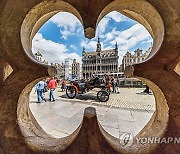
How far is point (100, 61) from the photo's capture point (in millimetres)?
41688

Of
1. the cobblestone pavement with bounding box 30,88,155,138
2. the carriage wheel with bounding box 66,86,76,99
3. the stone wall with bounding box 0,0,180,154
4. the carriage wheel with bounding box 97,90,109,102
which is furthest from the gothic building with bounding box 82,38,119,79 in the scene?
the stone wall with bounding box 0,0,180,154

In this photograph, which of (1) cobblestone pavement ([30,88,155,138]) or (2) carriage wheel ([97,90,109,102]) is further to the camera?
(2) carriage wheel ([97,90,109,102])

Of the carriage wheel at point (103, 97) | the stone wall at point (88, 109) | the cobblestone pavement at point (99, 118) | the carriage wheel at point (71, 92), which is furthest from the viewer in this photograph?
the carriage wheel at point (71, 92)

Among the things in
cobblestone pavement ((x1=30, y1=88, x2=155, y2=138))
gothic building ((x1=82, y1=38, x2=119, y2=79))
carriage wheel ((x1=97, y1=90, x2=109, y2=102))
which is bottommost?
cobblestone pavement ((x1=30, y1=88, x2=155, y2=138))

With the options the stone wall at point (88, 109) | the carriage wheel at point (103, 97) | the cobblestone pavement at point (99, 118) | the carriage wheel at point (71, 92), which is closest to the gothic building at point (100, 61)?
the carriage wheel at point (71, 92)

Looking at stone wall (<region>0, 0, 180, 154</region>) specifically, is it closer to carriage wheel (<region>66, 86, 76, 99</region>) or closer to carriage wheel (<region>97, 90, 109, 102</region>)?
carriage wheel (<region>97, 90, 109, 102</region>)

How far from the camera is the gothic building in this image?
39531 millimetres

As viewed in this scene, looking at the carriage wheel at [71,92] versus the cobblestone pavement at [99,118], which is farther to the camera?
the carriage wheel at [71,92]

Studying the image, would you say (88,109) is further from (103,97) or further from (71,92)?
(71,92)

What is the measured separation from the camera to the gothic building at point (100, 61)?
130ft

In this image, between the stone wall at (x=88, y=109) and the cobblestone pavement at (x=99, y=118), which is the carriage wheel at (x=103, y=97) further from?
the stone wall at (x=88, y=109)

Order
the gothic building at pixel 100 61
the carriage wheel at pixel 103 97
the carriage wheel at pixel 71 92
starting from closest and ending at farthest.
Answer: the carriage wheel at pixel 103 97, the carriage wheel at pixel 71 92, the gothic building at pixel 100 61

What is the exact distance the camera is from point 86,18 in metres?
0.76

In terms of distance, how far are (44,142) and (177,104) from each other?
76 cm
